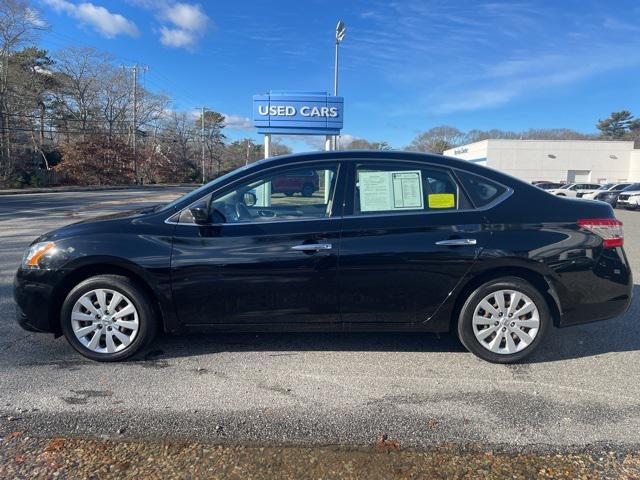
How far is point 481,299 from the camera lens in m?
3.32

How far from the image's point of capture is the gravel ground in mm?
2145

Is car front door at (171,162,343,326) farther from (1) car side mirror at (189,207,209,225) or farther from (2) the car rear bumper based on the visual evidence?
(2) the car rear bumper

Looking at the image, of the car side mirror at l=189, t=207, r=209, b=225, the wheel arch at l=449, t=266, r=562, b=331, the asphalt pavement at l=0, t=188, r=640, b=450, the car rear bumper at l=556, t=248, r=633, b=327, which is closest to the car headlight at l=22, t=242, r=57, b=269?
the asphalt pavement at l=0, t=188, r=640, b=450

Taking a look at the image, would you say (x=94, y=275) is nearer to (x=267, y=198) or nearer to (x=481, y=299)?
(x=267, y=198)

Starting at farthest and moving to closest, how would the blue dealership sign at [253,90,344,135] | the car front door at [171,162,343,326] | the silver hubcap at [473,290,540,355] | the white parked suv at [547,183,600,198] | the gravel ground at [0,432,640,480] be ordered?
the white parked suv at [547,183,600,198] → the blue dealership sign at [253,90,344,135] → the silver hubcap at [473,290,540,355] → the car front door at [171,162,343,326] → the gravel ground at [0,432,640,480]

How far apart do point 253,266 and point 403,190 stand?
4.51 feet

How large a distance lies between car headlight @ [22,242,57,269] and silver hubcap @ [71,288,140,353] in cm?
42

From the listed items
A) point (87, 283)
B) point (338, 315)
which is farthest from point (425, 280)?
point (87, 283)

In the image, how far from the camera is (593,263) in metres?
3.32

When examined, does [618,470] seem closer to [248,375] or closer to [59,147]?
[248,375]

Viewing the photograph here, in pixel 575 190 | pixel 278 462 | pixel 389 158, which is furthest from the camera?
pixel 575 190

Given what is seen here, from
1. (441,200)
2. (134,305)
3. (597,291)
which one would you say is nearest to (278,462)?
(134,305)

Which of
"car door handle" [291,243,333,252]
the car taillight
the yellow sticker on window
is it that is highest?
the yellow sticker on window

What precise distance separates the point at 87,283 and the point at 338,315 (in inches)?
79.1
